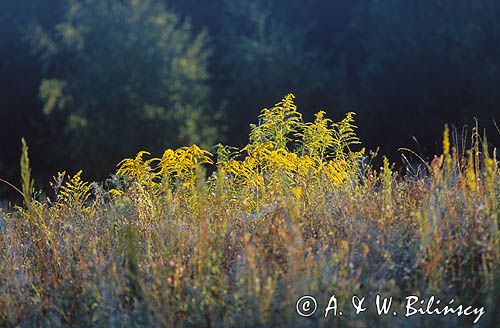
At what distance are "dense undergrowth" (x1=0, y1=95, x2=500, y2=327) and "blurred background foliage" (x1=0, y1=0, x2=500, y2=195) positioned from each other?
13.7m

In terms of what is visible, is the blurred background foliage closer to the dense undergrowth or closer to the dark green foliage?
the dark green foliage

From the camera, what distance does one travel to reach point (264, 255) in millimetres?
3691

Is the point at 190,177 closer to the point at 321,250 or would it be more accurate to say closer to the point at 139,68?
the point at 321,250

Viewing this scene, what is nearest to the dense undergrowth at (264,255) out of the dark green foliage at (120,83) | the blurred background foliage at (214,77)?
the blurred background foliage at (214,77)

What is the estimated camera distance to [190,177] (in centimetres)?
534

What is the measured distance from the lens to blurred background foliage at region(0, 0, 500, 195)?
18703mm

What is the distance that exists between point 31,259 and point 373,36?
17.1m

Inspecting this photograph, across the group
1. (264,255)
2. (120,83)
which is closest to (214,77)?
(120,83)

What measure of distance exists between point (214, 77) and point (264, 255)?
1815 centimetres

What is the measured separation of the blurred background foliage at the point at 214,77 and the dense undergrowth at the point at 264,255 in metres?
13.7

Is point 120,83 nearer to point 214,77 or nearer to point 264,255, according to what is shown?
point 214,77

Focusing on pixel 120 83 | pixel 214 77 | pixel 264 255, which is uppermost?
pixel 214 77

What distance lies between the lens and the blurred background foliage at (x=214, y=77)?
18.7 m

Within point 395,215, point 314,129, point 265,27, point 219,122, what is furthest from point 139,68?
point 395,215
